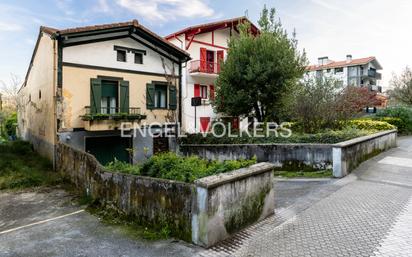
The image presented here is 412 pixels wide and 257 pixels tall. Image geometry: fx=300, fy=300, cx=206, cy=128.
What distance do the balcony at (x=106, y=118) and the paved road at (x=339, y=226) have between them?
30.1 ft

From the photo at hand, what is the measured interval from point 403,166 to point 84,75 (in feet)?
44.1

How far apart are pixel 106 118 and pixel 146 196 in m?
8.28

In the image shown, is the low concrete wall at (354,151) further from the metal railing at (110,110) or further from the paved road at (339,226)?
the metal railing at (110,110)

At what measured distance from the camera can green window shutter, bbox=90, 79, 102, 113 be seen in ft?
44.7

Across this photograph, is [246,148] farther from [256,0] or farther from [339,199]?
[256,0]

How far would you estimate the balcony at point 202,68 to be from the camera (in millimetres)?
20719

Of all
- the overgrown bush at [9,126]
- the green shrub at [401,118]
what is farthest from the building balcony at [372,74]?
the overgrown bush at [9,126]

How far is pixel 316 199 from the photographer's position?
292 inches

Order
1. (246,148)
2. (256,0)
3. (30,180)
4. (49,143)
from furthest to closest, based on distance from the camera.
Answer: (256,0), (49,143), (246,148), (30,180)

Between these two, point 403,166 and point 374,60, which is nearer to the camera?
point 403,166

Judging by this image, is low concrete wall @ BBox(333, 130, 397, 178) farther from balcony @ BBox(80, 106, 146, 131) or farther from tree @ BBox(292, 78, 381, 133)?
balcony @ BBox(80, 106, 146, 131)

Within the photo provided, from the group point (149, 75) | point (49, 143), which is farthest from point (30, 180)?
point (149, 75)

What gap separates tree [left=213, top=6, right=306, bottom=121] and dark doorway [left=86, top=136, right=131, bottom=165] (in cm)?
538

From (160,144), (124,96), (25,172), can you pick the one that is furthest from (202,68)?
(25,172)
